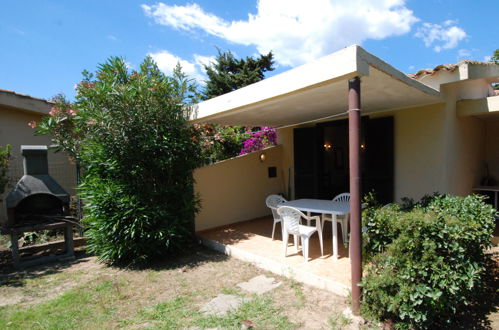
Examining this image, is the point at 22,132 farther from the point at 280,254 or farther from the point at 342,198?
the point at 342,198

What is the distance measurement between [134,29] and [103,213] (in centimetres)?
554

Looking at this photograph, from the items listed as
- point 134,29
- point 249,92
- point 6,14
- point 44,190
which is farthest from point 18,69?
point 249,92

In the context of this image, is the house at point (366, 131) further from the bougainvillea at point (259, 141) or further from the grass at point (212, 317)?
the bougainvillea at point (259, 141)

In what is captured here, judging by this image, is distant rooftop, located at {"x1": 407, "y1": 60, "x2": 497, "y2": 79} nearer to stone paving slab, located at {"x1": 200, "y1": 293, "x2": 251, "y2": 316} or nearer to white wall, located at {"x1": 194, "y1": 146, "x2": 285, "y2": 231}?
white wall, located at {"x1": 194, "y1": 146, "x2": 285, "y2": 231}

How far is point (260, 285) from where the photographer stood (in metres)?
3.97

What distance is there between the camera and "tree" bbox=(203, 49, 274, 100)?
16.7 metres

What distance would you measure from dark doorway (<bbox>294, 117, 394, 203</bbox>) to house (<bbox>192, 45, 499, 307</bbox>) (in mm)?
21

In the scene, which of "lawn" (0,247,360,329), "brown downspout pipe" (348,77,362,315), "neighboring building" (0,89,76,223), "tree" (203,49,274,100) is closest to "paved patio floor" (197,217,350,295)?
"lawn" (0,247,360,329)

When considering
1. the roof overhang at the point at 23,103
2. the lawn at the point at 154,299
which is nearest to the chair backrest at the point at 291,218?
the lawn at the point at 154,299

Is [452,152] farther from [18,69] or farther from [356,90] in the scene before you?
[18,69]

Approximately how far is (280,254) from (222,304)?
1553 millimetres

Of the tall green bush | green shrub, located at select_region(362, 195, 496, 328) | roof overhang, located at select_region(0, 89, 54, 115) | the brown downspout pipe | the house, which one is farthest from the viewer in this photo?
roof overhang, located at select_region(0, 89, 54, 115)

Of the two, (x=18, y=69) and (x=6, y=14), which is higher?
(x=6, y=14)

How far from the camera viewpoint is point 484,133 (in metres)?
6.68
